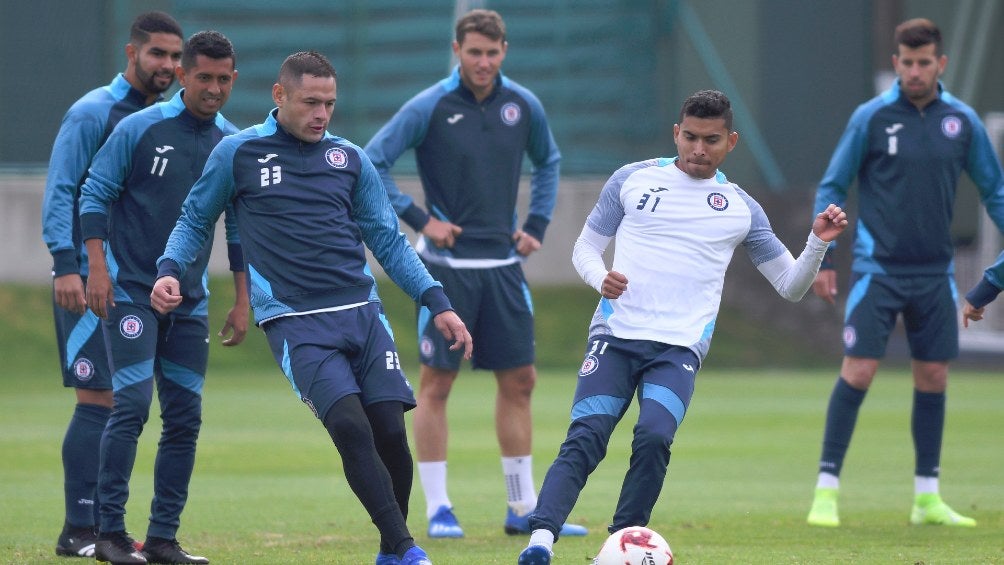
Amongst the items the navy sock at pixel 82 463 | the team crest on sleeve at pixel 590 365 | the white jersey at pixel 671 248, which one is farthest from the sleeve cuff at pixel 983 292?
the navy sock at pixel 82 463

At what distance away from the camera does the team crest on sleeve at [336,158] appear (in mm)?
6758

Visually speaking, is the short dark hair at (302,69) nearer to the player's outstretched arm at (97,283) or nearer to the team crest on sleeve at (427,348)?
the player's outstretched arm at (97,283)

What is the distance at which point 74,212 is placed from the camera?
7.80 m

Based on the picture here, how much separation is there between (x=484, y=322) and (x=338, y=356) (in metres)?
2.52

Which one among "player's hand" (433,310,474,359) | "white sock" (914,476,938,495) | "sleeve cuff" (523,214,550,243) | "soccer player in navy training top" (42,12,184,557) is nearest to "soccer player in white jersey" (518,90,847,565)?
"player's hand" (433,310,474,359)

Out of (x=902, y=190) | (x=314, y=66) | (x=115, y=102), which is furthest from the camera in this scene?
(x=902, y=190)

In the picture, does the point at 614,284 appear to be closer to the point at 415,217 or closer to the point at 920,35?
the point at 415,217

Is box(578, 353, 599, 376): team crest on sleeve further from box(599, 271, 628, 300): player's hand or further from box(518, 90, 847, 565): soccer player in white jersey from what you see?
box(599, 271, 628, 300): player's hand

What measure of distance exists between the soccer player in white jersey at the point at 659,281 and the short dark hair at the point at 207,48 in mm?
1884

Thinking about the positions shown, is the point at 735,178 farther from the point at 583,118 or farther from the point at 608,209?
the point at 608,209

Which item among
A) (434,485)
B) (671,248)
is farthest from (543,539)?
(434,485)

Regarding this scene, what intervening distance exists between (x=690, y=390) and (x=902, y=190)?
294 centimetres

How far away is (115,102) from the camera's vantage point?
7.71m

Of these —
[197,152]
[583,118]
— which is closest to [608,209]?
[197,152]
